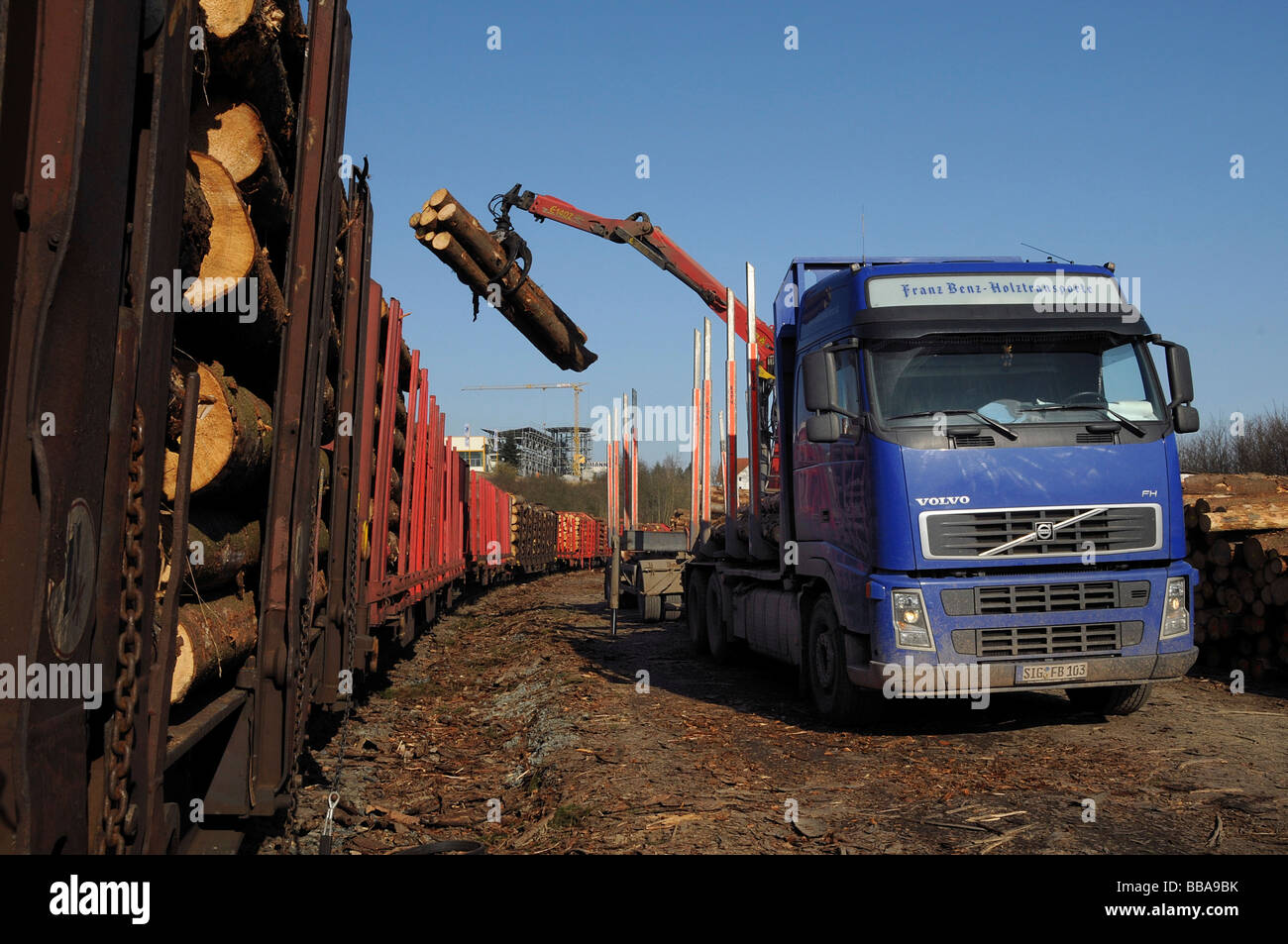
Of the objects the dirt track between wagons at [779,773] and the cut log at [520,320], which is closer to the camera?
the dirt track between wagons at [779,773]

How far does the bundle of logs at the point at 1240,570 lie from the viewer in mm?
9906

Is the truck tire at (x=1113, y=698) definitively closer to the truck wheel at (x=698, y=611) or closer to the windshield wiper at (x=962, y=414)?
the windshield wiper at (x=962, y=414)

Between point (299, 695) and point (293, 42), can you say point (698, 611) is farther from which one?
point (293, 42)

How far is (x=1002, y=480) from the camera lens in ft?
22.7

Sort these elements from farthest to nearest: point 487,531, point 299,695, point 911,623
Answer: point 487,531 < point 911,623 < point 299,695

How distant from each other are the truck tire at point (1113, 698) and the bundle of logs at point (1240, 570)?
2.05 metres

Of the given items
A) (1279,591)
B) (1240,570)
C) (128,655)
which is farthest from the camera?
(1240,570)

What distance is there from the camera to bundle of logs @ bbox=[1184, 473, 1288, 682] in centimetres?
991

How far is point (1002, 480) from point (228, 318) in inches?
196

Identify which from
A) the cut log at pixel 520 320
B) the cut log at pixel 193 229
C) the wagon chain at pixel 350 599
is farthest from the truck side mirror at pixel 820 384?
the cut log at pixel 520 320

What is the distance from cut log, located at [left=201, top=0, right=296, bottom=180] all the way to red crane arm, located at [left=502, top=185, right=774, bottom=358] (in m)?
10.2

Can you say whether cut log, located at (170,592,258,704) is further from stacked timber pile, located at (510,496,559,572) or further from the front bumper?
stacked timber pile, located at (510,496,559,572)

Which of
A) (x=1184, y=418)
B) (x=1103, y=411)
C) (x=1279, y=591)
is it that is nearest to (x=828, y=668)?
(x=1103, y=411)
